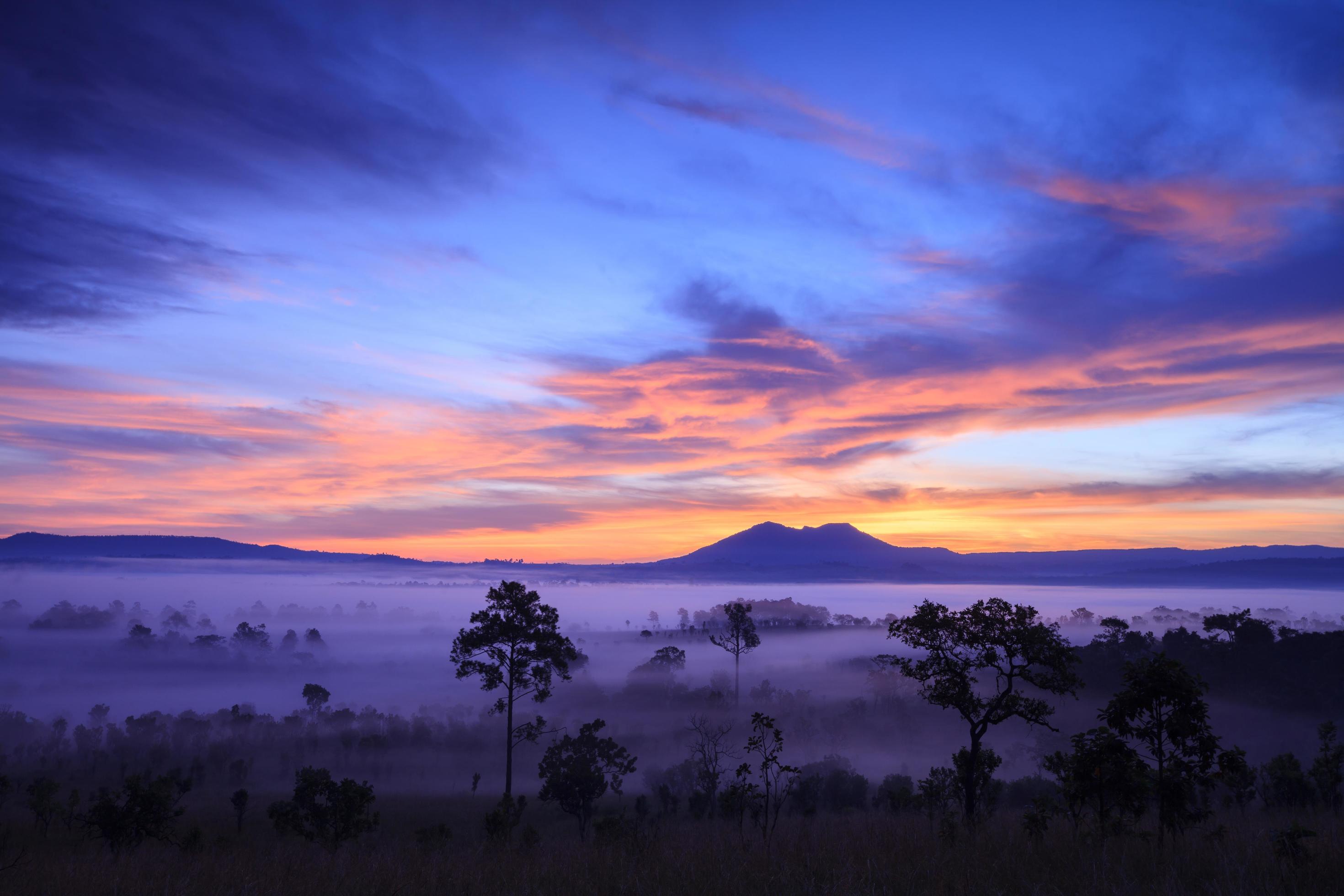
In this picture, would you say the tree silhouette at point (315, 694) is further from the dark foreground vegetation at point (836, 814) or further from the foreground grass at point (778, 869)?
the foreground grass at point (778, 869)

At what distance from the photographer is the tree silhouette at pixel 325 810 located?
3597 cm

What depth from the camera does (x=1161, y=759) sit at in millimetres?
11852

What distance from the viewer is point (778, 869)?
9.66m

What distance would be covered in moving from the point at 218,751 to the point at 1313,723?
202 m

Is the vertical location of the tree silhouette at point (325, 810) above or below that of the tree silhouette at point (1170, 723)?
below

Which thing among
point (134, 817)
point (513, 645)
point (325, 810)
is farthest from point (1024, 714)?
point (325, 810)

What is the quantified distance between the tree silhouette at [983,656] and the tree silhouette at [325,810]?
28909mm

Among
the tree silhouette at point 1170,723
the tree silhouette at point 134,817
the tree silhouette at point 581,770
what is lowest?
the tree silhouette at point 581,770

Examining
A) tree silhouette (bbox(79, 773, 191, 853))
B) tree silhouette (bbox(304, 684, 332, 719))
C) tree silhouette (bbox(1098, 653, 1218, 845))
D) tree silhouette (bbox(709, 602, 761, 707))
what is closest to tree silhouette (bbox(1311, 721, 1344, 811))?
tree silhouette (bbox(1098, 653, 1218, 845))

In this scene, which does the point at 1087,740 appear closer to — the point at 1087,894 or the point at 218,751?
the point at 1087,894

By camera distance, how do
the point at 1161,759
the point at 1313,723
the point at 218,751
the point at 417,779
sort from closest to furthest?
the point at 1161,759
the point at 1313,723
the point at 417,779
the point at 218,751

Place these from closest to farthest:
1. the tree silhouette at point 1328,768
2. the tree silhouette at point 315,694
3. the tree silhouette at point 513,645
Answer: the tree silhouette at point 1328,768, the tree silhouette at point 513,645, the tree silhouette at point 315,694

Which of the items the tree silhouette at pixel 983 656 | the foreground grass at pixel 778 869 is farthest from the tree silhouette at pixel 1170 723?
the tree silhouette at pixel 983 656

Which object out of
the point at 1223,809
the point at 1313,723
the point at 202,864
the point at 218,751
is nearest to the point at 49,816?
the point at 202,864
